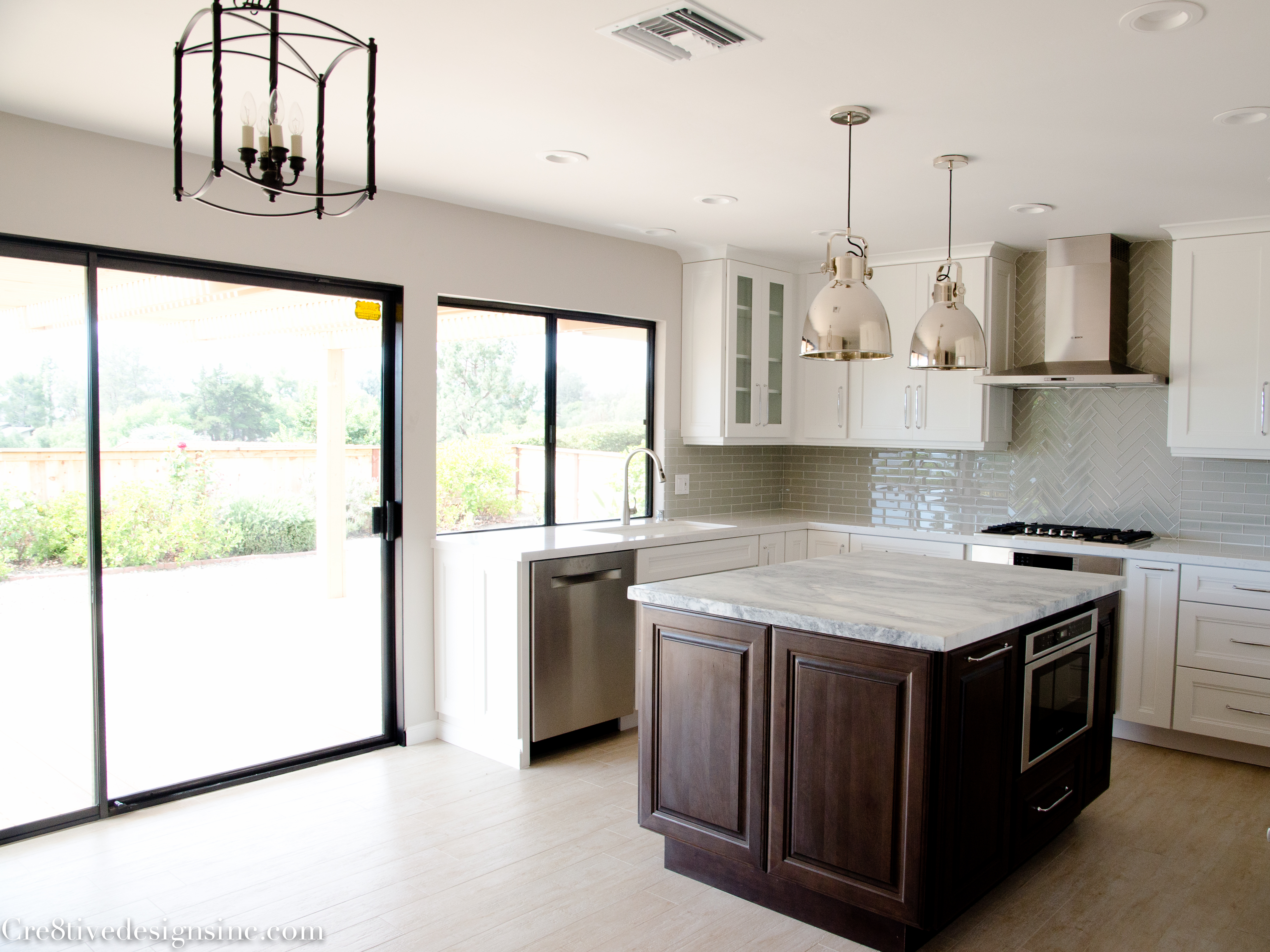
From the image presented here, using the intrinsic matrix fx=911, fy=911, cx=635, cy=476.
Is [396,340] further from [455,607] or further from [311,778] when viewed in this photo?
[311,778]

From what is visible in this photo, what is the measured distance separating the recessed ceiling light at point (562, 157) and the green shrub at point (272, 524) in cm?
175

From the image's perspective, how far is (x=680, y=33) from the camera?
2359 millimetres

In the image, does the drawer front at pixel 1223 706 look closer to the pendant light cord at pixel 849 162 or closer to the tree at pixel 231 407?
the pendant light cord at pixel 849 162

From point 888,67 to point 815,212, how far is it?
1769 millimetres

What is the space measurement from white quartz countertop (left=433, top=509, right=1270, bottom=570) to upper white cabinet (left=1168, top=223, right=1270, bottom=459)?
21.3 inches

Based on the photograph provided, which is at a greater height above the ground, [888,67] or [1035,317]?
[888,67]

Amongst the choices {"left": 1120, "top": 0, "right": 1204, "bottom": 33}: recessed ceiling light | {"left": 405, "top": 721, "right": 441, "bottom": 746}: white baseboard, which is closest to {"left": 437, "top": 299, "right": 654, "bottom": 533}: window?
{"left": 405, "top": 721, "right": 441, "bottom": 746}: white baseboard

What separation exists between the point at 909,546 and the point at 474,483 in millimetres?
2392

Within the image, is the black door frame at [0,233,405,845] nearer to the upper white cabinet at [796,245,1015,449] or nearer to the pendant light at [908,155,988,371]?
the pendant light at [908,155,988,371]

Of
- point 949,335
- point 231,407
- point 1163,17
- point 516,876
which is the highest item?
point 1163,17

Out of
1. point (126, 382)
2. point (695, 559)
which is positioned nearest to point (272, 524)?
point (126, 382)

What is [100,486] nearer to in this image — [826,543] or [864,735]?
[864,735]

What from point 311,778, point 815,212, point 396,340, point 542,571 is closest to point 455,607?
point 542,571

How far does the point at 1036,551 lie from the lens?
455 centimetres
